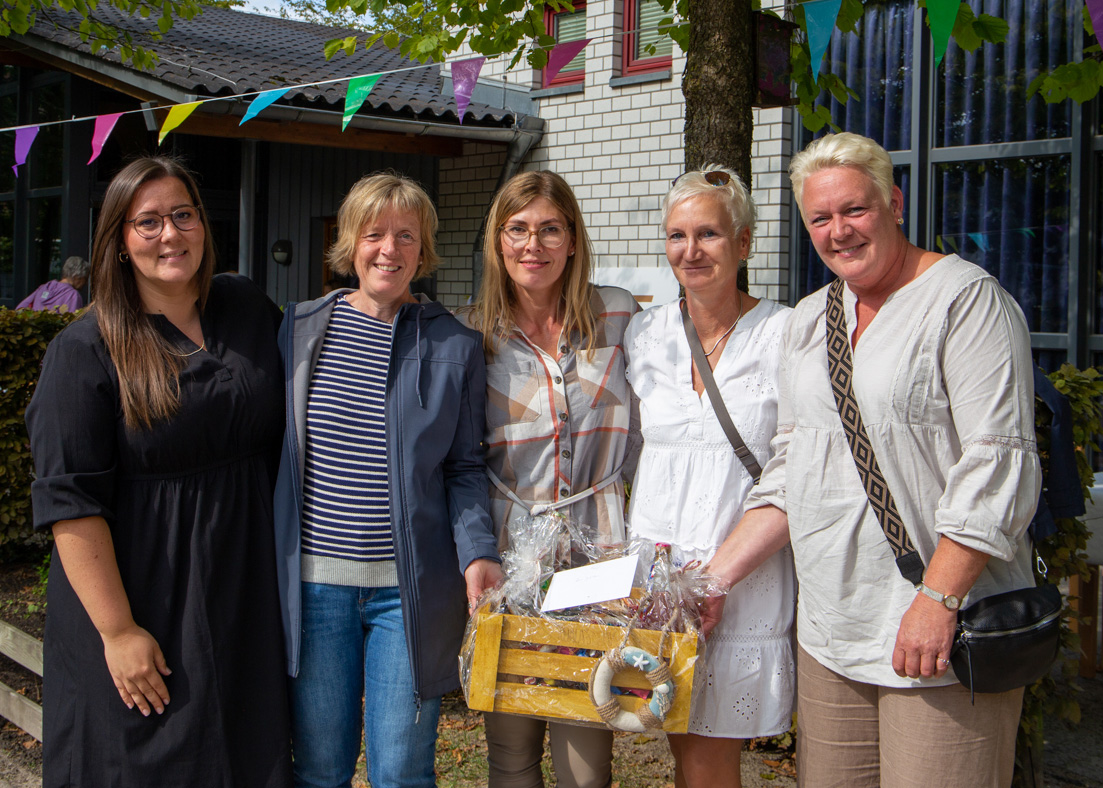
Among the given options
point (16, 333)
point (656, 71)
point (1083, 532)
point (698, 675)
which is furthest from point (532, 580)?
point (656, 71)

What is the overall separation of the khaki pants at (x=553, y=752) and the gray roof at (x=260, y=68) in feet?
18.2

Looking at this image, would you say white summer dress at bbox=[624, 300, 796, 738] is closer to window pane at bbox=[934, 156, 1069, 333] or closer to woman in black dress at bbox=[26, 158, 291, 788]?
woman in black dress at bbox=[26, 158, 291, 788]

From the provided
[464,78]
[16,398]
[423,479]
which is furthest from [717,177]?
[16,398]

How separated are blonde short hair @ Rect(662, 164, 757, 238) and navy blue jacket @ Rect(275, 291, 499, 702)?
709mm

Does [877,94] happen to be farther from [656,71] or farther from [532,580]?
[532,580]

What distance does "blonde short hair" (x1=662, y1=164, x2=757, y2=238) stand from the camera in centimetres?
261

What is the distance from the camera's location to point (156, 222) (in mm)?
2416

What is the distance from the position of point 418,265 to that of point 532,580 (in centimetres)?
100

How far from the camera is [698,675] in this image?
8.11 ft

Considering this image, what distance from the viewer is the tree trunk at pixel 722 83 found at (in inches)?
141

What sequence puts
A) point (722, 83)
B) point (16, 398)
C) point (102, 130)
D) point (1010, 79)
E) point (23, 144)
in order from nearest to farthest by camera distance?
point (722, 83), point (16, 398), point (102, 130), point (23, 144), point (1010, 79)

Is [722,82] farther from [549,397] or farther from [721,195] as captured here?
[549,397]

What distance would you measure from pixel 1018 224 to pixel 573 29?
15.8 feet

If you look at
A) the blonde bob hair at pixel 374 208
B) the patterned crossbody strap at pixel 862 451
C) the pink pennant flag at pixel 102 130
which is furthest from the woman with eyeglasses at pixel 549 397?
the pink pennant flag at pixel 102 130
